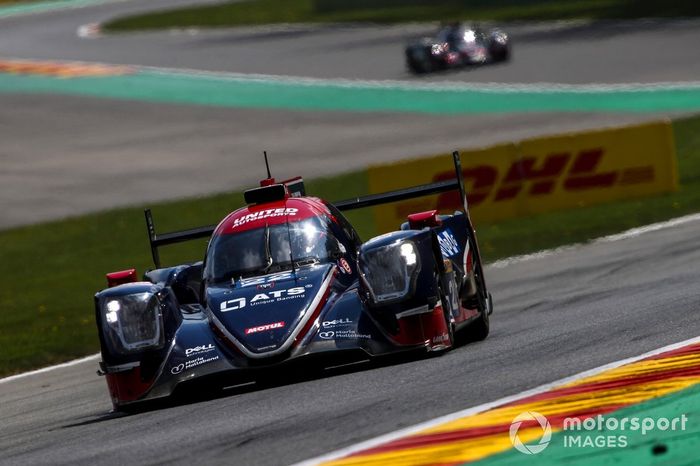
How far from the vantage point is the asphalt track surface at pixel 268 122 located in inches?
1117

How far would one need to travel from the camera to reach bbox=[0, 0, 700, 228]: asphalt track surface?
93.1 feet

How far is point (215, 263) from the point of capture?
10.4 metres

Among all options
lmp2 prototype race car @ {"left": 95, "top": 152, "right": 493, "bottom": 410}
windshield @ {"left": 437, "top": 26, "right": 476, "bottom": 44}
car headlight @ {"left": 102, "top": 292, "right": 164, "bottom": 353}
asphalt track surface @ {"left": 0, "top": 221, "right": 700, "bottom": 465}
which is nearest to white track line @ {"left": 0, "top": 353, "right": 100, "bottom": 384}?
asphalt track surface @ {"left": 0, "top": 221, "right": 700, "bottom": 465}

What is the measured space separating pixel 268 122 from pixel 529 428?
2873cm

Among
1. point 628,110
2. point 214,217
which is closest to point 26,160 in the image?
point 214,217

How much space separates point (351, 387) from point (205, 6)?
54203 millimetres

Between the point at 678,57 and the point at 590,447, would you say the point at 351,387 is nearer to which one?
the point at 590,447

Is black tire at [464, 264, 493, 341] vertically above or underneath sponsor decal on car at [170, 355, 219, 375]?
underneath

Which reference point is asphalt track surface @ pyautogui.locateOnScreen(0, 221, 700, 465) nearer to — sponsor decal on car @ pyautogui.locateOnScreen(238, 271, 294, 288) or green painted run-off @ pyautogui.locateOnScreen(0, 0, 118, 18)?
sponsor decal on car @ pyautogui.locateOnScreen(238, 271, 294, 288)

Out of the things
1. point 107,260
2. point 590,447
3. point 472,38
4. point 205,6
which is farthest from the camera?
point 205,6

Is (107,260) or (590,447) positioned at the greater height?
(590,447)

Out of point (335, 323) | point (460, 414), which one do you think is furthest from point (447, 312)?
point (460, 414)

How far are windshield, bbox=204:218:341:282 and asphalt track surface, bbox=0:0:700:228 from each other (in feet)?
52.3

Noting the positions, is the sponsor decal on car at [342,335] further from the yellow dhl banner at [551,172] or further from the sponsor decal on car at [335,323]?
the yellow dhl banner at [551,172]
